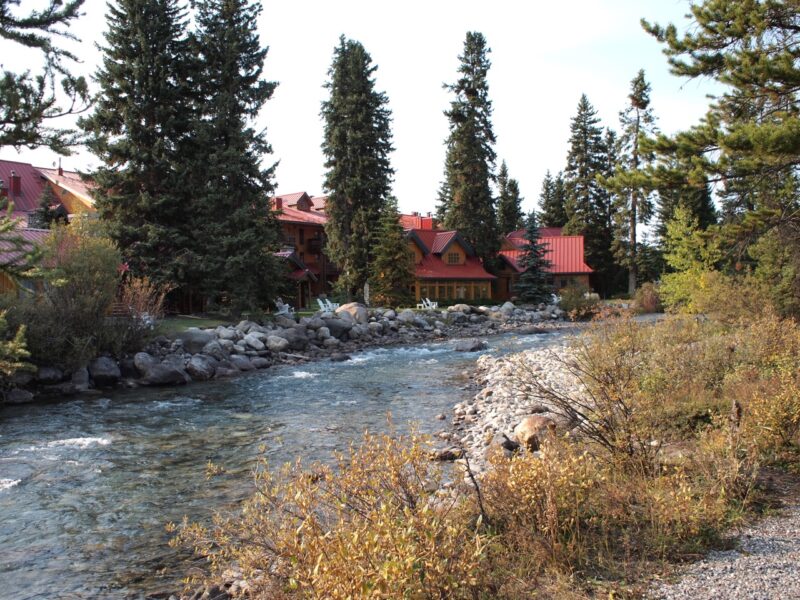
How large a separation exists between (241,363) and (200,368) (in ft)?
6.37

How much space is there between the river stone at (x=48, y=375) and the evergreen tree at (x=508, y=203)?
44638mm

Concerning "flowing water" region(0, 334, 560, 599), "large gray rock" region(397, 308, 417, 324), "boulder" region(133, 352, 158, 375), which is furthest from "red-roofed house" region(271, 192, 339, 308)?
"flowing water" region(0, 334, 560, 599)

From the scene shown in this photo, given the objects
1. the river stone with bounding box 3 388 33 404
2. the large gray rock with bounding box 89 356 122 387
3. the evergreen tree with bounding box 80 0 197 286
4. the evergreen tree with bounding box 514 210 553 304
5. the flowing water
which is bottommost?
the flowing water

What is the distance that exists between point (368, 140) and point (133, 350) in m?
21.6

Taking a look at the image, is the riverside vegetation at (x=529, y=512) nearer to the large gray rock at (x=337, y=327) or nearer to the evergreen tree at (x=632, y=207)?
the large gray rock at (x=337, y=327)

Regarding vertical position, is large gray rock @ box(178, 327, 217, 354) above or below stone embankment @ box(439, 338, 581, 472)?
above

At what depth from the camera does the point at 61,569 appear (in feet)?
22.5

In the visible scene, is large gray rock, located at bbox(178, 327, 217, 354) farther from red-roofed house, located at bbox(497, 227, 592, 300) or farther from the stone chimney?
red-roofed house, located at bbox(497, 227, 592, 300)

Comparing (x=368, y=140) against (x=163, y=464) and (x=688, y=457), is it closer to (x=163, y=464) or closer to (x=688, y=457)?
(x=163, y=464)

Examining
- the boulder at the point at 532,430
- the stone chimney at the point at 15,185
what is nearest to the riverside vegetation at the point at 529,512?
the boulder at the point at 532,430

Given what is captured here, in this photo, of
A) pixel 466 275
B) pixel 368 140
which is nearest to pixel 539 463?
pixel 368 140

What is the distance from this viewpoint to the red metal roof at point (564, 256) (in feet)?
155

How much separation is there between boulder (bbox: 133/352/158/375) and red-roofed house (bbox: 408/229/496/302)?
24.2 m

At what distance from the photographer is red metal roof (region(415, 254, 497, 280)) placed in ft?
139
